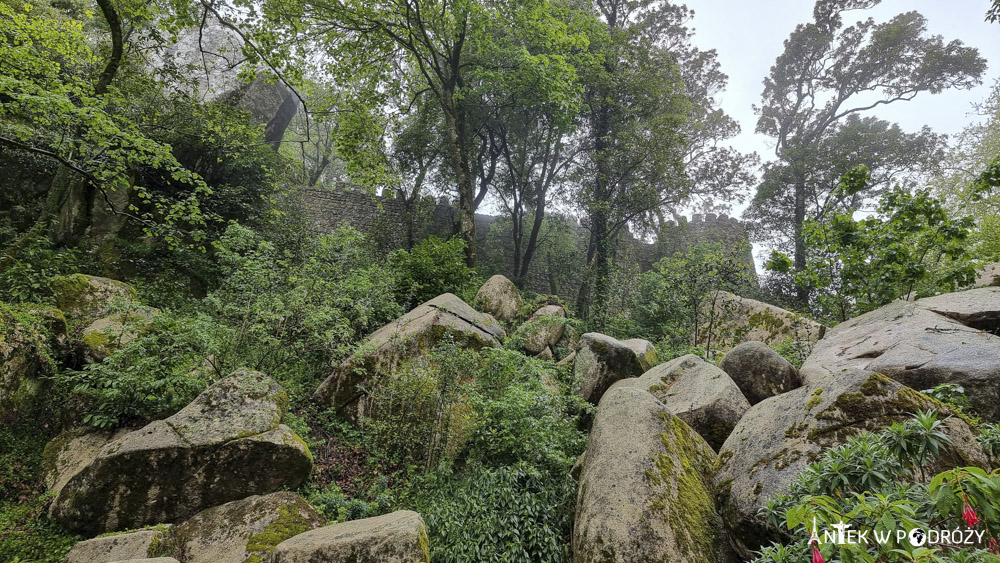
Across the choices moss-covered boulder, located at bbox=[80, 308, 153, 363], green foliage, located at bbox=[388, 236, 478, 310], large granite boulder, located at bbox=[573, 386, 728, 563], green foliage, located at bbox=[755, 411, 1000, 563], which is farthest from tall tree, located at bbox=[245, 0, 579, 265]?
green foliage, located at bbox=[755, 411, 1000, 563]

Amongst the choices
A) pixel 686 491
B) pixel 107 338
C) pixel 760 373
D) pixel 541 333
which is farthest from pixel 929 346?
pixel 107 338

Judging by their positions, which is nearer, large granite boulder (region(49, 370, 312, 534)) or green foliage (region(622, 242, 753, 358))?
large granite boulder (region(49, 370, 312, 534))

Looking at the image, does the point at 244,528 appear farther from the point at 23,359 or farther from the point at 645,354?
the point at 645,354

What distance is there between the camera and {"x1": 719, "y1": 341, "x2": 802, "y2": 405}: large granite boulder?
4668mm

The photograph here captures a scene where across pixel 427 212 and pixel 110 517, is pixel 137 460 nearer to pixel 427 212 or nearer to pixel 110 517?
pixel 110 517

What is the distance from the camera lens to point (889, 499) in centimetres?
154

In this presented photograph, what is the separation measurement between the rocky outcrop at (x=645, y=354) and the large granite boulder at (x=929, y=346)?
231cm

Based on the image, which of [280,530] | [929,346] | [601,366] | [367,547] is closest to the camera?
[367,547]

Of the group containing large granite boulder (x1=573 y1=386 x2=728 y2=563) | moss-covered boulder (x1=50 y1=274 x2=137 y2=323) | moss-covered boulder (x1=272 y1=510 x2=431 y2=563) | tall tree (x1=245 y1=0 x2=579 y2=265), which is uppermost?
tall tree (x1=245 y1=0 x2=579 y2=265)

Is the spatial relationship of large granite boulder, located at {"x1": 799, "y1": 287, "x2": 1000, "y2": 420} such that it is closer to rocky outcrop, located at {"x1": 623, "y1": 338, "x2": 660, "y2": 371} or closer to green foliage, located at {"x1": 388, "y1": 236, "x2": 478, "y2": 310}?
rocky outcrop, located at {"x1": 623, "y1": 338, "x2": 660, "y2": 371}

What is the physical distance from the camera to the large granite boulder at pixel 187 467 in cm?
344

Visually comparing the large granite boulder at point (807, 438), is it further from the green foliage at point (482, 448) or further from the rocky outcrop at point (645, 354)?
the rocky outcrop at point (645, 354)

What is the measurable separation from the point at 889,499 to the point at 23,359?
716 centimetres

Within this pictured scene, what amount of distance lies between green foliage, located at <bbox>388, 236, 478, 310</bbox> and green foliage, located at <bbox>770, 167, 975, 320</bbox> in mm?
6022
